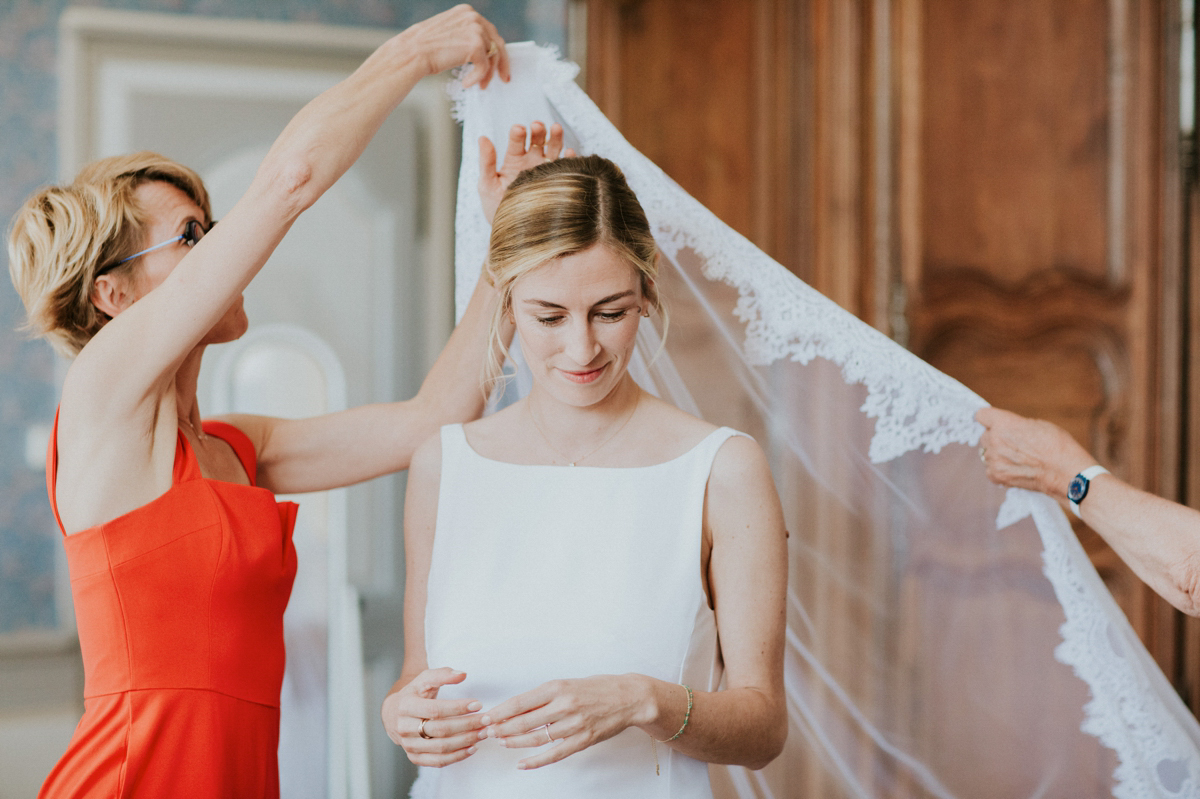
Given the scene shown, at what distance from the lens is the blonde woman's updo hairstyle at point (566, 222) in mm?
1241

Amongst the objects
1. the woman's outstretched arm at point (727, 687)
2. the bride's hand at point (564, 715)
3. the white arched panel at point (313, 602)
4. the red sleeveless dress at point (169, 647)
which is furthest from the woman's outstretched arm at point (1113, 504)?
the white arched panel at point (313, 602)

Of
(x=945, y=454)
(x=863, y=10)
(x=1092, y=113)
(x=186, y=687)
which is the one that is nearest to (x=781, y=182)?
(x=863, y=10)

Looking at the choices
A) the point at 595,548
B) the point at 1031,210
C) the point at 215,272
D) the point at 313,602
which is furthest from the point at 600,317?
the point at 1031,210

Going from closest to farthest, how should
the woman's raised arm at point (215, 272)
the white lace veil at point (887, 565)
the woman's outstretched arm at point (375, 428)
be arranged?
the woman's raised arm at point (215, 272)
the white lace veil at point (887, 565)
the woman's outstretched arm at point (375, 428)

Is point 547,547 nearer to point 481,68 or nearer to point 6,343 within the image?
point 481,68

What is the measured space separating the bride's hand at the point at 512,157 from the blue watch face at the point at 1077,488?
3.12ft

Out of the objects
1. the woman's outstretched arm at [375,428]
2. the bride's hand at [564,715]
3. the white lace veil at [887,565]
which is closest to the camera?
the bride's hand at [564,715]

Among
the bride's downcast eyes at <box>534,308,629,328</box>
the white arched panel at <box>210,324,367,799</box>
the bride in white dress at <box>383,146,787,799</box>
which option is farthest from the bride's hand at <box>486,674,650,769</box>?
the white arched panel at <box>210,324,367,799</box>

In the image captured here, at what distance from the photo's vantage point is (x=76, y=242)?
1.30 metres

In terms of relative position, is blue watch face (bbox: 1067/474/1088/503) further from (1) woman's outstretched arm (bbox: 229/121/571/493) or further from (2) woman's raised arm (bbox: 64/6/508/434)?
(2) woman's raised arm (bbox: 64/6/508/434)

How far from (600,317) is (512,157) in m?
0.42

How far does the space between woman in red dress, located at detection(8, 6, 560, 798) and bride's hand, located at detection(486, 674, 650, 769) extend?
49 cm

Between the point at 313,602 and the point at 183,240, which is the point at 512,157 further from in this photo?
the point at 313,602

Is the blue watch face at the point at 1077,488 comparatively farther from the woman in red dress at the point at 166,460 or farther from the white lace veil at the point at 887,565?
the woman in red dress at the point at 166,460
